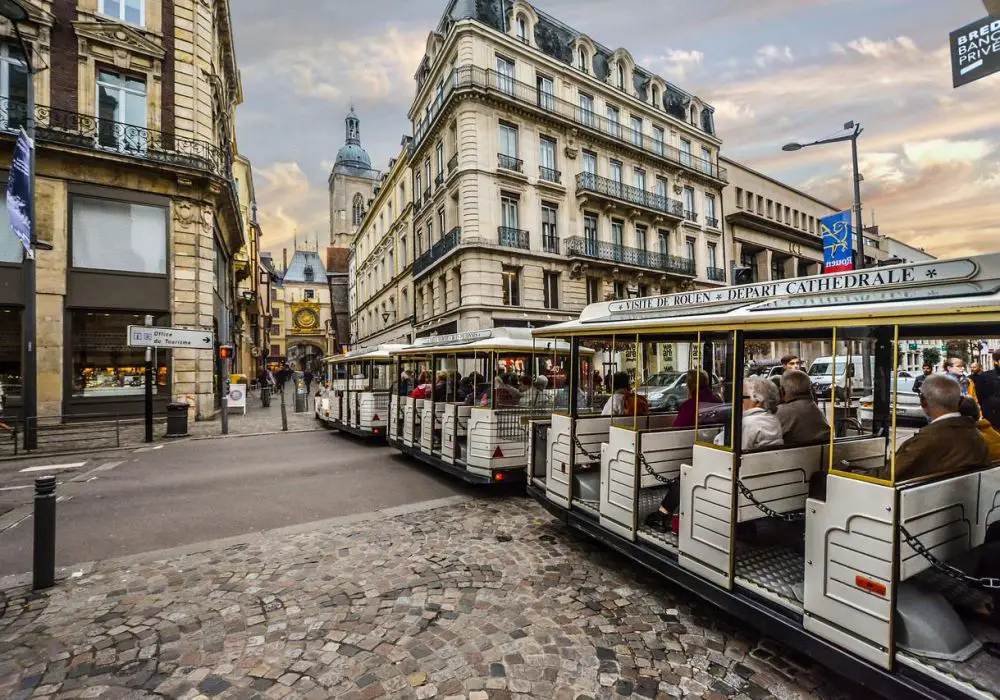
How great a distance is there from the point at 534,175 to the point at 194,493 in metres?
21.3

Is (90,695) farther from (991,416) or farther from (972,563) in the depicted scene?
(991,416)

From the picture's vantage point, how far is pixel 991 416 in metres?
7.59

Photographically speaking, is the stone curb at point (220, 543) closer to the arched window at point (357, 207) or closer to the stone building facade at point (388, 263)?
the stone building facade at point (388, 263)

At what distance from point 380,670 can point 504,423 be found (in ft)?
14.8

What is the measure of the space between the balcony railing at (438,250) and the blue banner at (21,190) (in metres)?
15.1

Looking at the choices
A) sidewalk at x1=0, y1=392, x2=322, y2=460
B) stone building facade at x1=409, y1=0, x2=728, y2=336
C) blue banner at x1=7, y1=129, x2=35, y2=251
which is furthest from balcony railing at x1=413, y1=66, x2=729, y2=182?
sidewalk at x1=0, y1=392, x2=322, y2=460

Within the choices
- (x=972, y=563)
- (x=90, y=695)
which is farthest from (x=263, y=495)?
(x=972, y=563)

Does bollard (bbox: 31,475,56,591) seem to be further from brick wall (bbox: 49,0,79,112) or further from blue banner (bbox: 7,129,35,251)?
brick wall (bbox: 49,0,79,112)

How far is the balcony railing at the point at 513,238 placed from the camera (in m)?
23.3

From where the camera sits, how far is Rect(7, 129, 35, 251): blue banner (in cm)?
1103

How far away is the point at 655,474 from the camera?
190 inches

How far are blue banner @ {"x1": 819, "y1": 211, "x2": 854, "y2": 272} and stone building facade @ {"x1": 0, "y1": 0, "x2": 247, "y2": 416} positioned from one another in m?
20.7

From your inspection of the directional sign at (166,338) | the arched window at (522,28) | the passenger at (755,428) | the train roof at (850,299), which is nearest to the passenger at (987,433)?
the passenger at (755,428)

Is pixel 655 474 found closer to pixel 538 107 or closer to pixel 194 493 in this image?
pixel 194 493
